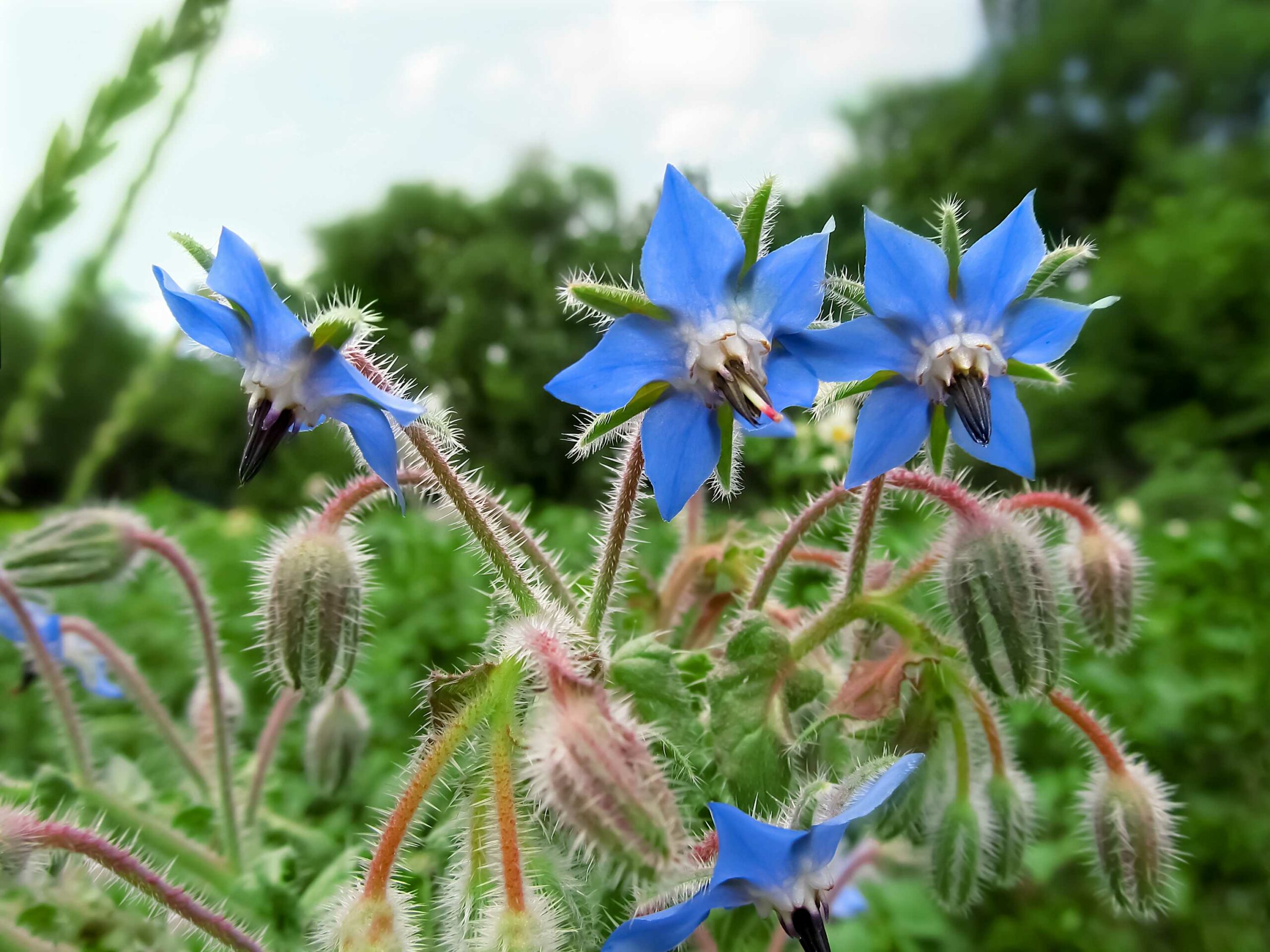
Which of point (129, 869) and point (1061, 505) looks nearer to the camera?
point (129, 869)

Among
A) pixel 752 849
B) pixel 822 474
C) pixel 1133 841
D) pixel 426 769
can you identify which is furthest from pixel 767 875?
pixel 822 474

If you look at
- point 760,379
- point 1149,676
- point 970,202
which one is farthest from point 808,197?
point 1149,676

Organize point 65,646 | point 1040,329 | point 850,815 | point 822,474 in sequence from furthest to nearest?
point 822,474 → point 65,646 → point 1040,329 → point 850,815

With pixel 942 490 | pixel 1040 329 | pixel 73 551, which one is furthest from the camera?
→ pixel 73 551

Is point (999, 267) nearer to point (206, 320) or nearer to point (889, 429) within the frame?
point (889, 429)

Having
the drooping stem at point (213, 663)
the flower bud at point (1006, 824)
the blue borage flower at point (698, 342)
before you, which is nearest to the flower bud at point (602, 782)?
the blue borage flower at point (698, 342)

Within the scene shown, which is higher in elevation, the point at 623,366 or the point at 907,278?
the point at 907,278
